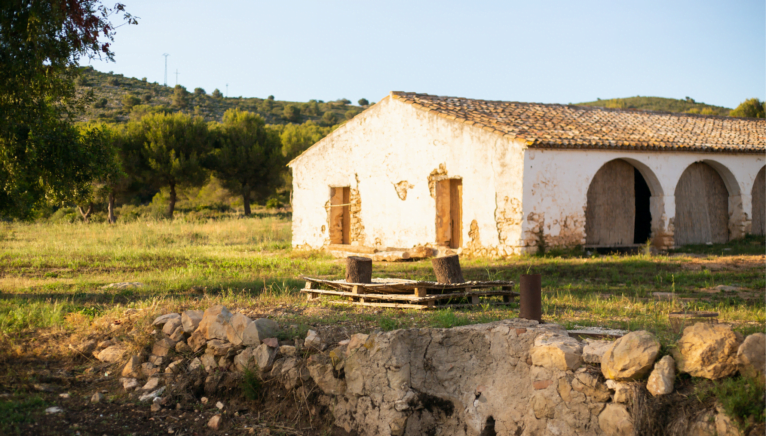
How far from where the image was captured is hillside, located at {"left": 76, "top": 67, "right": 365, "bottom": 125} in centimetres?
3719

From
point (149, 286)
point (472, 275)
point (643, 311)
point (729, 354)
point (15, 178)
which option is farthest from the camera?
point (472, 275)

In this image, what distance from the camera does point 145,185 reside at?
29.6 m

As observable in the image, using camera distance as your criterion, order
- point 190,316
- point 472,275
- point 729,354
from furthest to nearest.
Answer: point 472,275
point 190,316
point 729,354

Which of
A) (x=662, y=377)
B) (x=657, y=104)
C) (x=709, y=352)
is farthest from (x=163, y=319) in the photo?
(x=657, y=104)

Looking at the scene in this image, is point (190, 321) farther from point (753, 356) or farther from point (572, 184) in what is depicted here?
point (572, 184)

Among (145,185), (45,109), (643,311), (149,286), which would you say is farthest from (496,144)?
(145,185)

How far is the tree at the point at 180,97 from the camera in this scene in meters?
42.4

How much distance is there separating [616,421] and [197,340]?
402cm

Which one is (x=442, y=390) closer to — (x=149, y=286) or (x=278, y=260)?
(x=149, y=286)

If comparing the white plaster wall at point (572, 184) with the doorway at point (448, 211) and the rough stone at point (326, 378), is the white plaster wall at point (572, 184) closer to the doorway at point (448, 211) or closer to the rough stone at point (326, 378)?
the doorway at point (448, 211)

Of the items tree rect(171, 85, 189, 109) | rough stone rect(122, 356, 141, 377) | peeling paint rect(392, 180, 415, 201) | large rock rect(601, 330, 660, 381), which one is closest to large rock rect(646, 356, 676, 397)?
large rock rect(601, 330, 660, 381)

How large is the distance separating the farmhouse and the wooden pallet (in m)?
5.89

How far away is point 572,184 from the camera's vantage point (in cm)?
1398

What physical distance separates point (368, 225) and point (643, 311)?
33.4 feet
